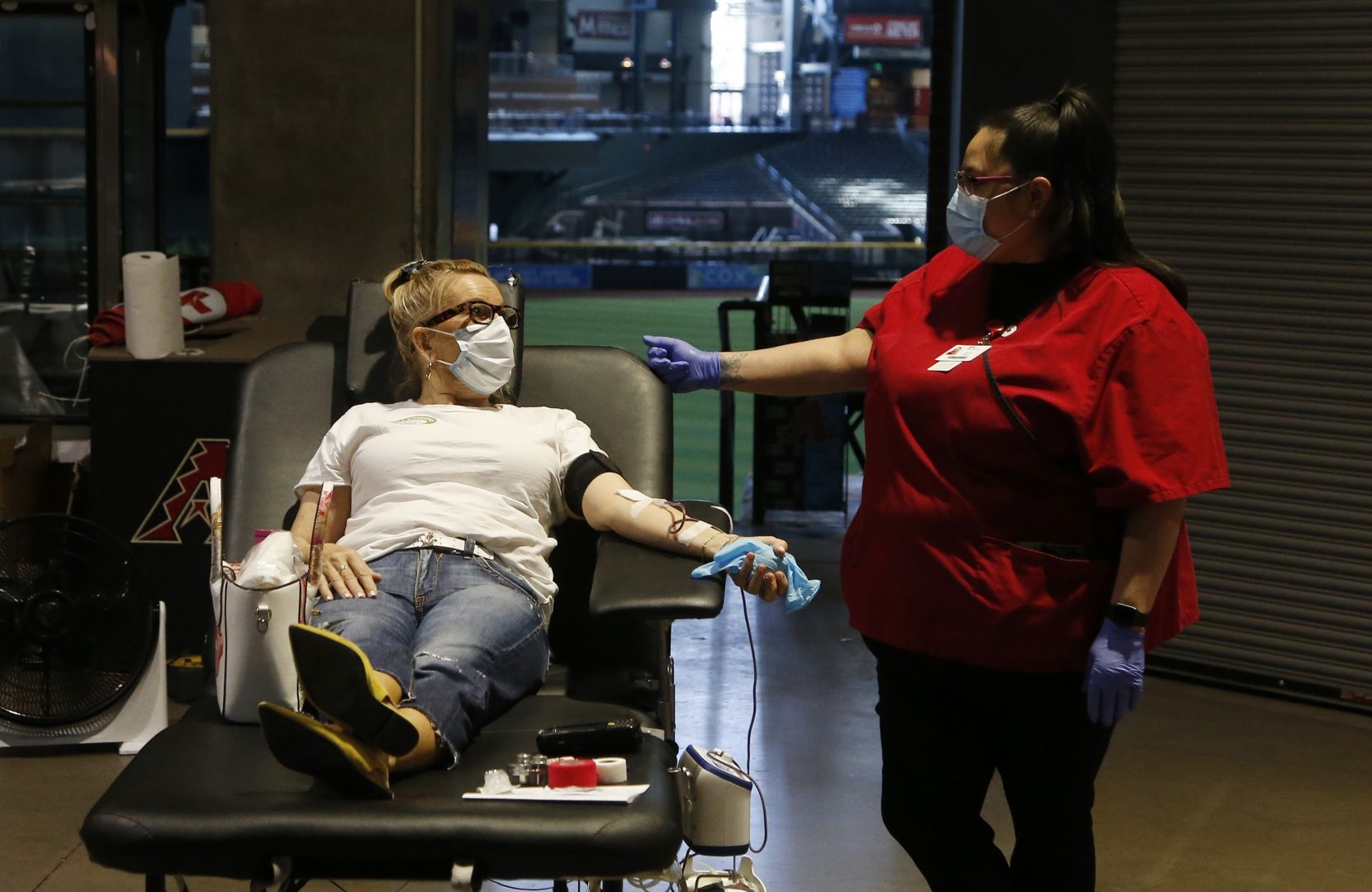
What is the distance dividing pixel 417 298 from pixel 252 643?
699 millimetres

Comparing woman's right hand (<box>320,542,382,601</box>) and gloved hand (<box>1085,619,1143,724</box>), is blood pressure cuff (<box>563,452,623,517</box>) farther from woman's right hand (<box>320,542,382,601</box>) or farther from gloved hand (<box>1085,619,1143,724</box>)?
gloved hand (<box>1085,619,1143,724</box>)

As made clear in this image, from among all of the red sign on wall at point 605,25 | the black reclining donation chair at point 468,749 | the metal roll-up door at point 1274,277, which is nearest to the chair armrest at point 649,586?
the black reclining donation chair at point 468,749

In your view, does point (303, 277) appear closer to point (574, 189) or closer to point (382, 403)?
point (382, 403)

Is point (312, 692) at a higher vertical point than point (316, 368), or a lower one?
lower

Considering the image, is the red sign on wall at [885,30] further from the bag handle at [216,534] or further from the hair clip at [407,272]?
the bag handle at [216,534]

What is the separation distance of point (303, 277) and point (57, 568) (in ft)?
4.61

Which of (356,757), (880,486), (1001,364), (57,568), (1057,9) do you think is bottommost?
(57,568)

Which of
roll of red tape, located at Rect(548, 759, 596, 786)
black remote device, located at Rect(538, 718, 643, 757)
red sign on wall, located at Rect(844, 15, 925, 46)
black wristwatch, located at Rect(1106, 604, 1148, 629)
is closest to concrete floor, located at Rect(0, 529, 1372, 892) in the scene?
black remote device, located at Rect(538, 718, 643, 757)

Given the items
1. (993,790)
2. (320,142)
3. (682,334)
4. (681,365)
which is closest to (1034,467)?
(681,365)

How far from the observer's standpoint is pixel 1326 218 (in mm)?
3863

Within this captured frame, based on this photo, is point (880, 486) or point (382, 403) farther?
point (382, 403)

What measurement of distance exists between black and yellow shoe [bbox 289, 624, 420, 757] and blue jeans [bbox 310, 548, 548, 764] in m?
0.13

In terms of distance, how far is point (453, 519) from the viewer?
2.46 metres

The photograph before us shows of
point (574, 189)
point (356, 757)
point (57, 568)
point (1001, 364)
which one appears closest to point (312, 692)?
point (356, 757)
